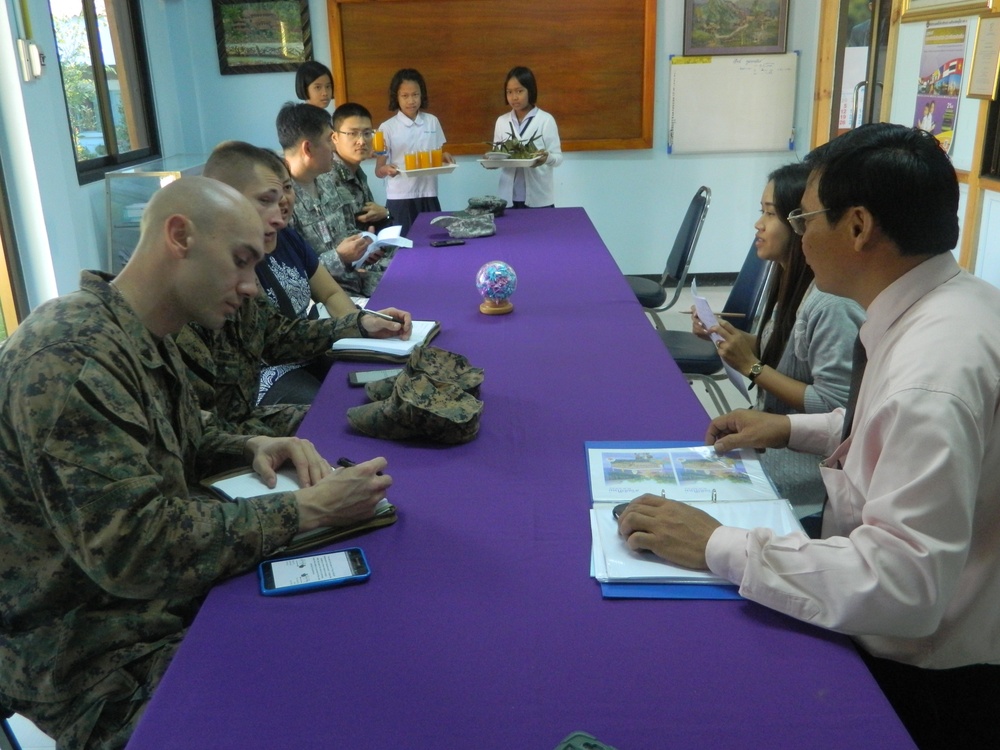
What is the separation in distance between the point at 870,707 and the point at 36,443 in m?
1.07

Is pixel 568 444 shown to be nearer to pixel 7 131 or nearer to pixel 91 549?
pixel 91 549

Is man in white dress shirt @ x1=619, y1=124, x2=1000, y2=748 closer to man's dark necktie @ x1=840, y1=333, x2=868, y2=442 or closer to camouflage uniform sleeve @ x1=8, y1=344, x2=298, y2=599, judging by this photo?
man's dark necktie @ x1=840, y1=333, x2=868, y2=442

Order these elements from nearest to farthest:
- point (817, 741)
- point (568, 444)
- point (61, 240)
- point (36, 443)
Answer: point (817, 741) < point (36, 443) < point (568, 444) < point (61, 240)

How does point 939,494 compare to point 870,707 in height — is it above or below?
above

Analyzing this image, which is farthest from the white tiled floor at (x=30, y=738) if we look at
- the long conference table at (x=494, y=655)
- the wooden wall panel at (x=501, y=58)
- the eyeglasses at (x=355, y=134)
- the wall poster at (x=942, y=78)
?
the wooden wall panel at (x=501, y=58)

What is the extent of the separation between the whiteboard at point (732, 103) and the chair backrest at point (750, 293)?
3041 mm

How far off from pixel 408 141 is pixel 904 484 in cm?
473

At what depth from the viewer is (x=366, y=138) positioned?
413cm

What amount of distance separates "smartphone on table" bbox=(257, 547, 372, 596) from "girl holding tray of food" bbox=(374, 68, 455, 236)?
414 centimetres

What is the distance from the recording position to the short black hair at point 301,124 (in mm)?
3207

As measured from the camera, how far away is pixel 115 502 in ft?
3.70

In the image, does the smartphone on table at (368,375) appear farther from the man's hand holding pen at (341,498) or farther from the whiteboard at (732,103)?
the whiteboard at (732,103)

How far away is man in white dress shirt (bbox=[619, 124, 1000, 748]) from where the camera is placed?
993 millimetres

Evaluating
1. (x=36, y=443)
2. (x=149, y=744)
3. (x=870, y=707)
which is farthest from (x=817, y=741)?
(x=36, y=443)
